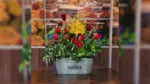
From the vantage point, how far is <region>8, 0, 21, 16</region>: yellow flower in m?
0.83

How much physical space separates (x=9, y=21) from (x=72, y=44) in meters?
0.76

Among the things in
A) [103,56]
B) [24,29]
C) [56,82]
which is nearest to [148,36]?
[24,29]

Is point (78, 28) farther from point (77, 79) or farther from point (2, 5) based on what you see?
point (2, 5)

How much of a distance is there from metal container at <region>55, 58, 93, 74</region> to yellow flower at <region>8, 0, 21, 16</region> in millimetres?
793

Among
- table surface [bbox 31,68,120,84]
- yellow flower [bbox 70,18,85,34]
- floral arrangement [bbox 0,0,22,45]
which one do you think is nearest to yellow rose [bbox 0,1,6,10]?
floral arrangement [bbox 0,0,22,45]

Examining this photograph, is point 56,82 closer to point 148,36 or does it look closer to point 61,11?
point 148,36

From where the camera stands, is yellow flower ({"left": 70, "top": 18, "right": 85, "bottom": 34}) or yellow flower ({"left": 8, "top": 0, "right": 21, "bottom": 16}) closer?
yellow flower ({"left": 8, "top": 0, "right": 21, "bottom": 16})

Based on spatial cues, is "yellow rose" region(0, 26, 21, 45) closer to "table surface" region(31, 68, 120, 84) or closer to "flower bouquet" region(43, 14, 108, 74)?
"table surface" region(31, 68, 120, 84)

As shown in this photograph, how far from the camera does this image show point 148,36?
846 millimetres

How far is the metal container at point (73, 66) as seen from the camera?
1613 millimetres

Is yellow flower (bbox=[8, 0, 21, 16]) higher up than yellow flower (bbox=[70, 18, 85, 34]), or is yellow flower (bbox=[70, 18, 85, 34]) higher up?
yellow flower (bbox=[8, 0, 21, 16])

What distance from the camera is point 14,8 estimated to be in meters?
0.84

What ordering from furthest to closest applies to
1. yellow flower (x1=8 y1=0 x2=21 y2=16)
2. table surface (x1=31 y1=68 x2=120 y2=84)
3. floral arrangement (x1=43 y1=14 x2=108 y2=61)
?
floral arrangement (x1=43 y1=14 x2=108 y2=61) < table surface (x1=31 y1=68 x2=120 y2=84) < yellow flower (x1=8 y1=0 x2=21 y2=16)

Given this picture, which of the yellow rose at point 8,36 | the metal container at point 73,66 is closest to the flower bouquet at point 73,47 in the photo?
the metal container at point 73,66
